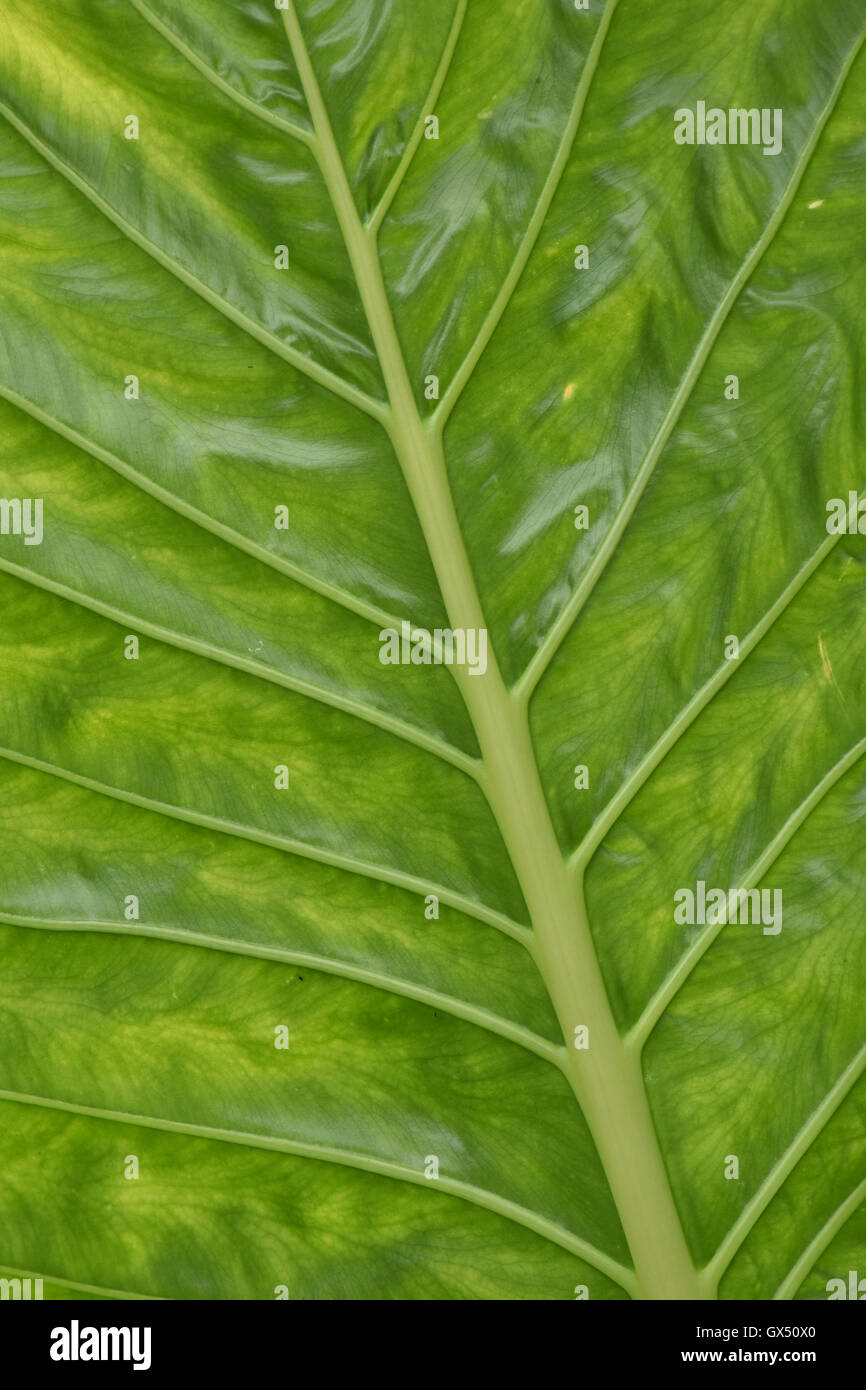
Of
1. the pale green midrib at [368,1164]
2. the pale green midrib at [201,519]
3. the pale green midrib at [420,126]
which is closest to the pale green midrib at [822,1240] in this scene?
the pale green midrib at [368,1164]

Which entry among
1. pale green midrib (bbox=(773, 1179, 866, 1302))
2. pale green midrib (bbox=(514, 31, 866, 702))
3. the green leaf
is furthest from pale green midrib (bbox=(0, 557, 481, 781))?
pale green midrib (bbox=(773, 1179, 866, 1302))

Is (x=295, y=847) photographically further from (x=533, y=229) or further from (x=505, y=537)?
(x=533, y=229)

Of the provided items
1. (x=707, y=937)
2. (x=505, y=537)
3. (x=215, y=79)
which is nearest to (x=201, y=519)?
(x=505, y=537)

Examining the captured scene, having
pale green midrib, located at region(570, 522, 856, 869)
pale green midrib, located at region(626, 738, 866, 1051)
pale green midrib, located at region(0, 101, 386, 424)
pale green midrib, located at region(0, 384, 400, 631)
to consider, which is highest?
pale green midrib, located at region(0, 101, 386, 424)

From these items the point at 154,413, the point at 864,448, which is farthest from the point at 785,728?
the point at 154,413

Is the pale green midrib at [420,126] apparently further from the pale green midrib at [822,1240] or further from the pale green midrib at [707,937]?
the pale green midrib at [822,1240]

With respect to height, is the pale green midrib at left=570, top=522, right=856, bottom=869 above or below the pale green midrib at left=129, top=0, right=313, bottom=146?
below

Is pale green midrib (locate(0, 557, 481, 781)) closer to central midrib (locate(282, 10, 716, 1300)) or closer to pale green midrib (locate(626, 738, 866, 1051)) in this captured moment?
central midrib (locate(282, 10, 716, 1300))
